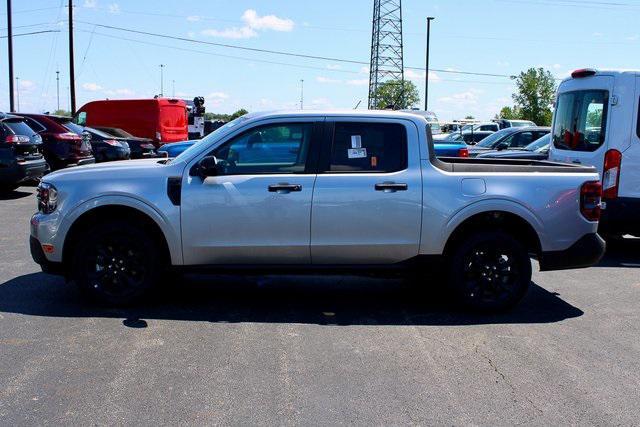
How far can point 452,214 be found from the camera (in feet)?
21.1

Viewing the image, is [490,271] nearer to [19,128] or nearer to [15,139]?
[15,139]

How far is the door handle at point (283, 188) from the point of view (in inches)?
251

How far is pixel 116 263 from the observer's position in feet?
21.4

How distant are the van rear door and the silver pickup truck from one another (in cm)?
261

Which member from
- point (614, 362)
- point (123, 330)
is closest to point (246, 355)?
point (123, 330)

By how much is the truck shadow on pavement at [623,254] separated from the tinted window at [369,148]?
3.97m

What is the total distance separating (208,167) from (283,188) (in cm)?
68

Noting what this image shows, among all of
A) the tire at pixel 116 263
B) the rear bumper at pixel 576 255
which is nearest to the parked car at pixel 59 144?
the tire at pixel 116 263

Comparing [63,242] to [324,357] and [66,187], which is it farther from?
[324,357]

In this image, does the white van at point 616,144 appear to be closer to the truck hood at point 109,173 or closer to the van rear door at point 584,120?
the van rear door at point 584,120

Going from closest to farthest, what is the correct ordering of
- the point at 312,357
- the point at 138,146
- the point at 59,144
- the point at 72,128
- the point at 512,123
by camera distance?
the point at 312,357 → the point at 59,144 → the point at 72,128 → the point at 138,146 → the point at 512,123

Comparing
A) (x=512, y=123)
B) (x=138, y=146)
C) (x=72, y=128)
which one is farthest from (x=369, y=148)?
(x=512, y=123)

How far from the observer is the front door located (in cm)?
636

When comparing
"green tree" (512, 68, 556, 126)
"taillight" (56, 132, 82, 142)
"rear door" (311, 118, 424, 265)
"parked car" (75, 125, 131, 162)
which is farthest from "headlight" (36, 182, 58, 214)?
"green tree" (512, 68, 556, 126)
